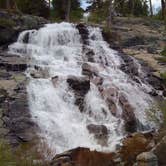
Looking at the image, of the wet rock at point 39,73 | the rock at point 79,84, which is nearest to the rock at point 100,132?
the rock at point 79,84

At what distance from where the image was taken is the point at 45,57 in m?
22.5

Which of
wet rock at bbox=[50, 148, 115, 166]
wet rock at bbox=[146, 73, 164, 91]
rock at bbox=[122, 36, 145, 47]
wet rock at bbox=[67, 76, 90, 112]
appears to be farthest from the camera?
rock at bbox=[122, 36, 145, 47]

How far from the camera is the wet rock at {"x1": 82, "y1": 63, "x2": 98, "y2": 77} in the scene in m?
21.0

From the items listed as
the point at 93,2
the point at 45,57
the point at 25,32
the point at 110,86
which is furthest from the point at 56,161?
the point at 93,2

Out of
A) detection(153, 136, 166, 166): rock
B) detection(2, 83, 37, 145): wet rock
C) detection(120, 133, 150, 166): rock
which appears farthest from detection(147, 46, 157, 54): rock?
detection(153, 136, 166, 166): rock

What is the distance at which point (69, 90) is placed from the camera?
18.9 m

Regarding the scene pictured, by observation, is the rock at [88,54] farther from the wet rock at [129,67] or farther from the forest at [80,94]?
the wet rock at [129,67]

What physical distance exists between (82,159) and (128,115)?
20.0ft

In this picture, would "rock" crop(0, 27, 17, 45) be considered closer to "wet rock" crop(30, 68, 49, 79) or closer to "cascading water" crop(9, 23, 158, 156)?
"cascading water" crop(9, 23, 158, 156)

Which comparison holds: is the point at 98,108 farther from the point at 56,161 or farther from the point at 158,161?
the point at 158,161

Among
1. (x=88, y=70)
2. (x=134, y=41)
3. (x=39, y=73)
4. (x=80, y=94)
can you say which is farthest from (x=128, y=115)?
(x=134, y=41)

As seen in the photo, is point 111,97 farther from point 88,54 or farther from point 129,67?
point 88,54

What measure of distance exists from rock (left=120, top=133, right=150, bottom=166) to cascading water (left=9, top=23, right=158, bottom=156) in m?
1.93

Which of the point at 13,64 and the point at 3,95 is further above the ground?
the point at 13,64
